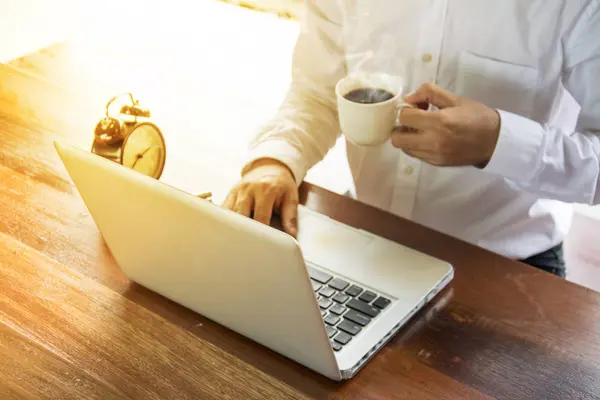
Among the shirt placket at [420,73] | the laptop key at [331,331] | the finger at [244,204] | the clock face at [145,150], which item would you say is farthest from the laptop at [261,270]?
the shirt placket at [420,73]

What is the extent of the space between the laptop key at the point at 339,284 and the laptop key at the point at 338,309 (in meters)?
0.03

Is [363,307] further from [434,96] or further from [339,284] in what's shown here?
[434,96]

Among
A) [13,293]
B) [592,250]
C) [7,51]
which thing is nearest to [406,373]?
[13,293]

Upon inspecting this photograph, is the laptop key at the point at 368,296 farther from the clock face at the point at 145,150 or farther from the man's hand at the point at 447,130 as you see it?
the clock face at the point at 145,150

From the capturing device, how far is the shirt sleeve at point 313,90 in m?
1.32

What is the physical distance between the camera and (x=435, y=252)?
1072mm

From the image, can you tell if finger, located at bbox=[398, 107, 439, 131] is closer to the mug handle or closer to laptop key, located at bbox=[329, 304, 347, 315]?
the mug handle

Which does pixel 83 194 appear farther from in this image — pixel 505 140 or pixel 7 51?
pixel 7 51

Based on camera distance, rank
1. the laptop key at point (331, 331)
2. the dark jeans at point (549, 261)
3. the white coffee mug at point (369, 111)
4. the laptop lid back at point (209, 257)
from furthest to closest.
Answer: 1. the dark jeans at point (549, 261)
2. the white coffee mug at point (369, 111)
3. the laptop key at point (331, 331)
4. the laptop lid back at point (209, 257)

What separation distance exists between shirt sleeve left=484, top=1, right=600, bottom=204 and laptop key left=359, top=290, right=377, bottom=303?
295 millimetres

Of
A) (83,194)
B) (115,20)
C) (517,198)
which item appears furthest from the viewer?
(115,20)

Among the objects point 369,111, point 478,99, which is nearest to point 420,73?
point 478,99

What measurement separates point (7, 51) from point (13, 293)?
2263 mm

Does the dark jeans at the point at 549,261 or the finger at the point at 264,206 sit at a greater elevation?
the finger at the point at 264,206
